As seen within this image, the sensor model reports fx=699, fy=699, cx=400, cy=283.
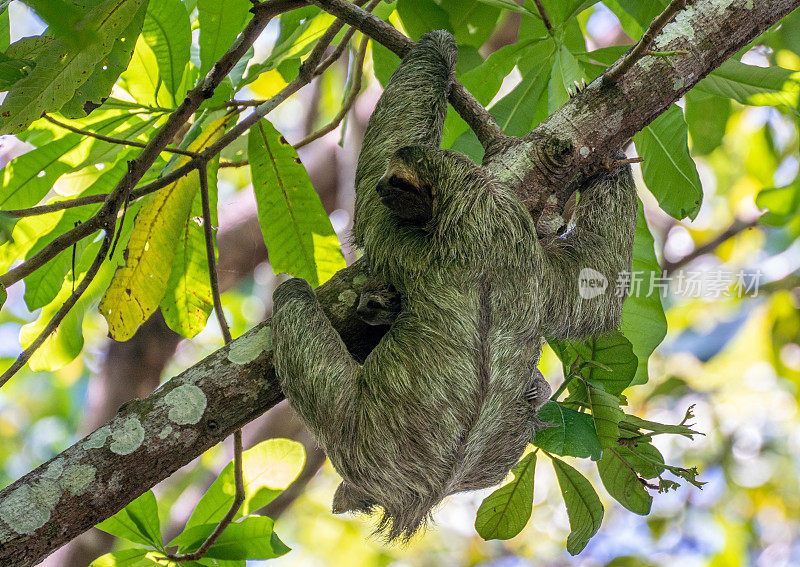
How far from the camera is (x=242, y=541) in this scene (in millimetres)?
3832

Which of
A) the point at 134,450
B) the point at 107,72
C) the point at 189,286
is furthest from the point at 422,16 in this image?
the point at 134,450

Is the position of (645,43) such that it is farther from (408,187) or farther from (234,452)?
(234,452)

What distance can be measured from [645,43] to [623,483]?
82.7 inches

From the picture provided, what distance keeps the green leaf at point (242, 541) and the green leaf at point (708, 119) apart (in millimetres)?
4220

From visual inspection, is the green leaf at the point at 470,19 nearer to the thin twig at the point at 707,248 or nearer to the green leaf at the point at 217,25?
the green leaf at the point at 217,25

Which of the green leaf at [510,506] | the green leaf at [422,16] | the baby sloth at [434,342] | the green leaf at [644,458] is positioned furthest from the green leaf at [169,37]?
the green leaf at [644,458]

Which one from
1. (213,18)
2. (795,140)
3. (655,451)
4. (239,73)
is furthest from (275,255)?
(795,140)

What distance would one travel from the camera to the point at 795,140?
28.4 ft

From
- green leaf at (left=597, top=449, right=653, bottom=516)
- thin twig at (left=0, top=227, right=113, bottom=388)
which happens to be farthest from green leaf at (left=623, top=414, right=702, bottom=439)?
thin twig at (left=0, top=227, right=113, bottom=388)

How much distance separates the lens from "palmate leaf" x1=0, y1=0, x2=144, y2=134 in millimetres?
2865

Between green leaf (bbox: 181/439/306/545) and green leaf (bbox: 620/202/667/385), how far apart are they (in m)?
2.14

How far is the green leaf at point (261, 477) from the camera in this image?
427 centimetres

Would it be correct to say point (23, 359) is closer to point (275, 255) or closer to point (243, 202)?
point (275, 255)

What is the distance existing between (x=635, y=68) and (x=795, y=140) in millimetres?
6546
